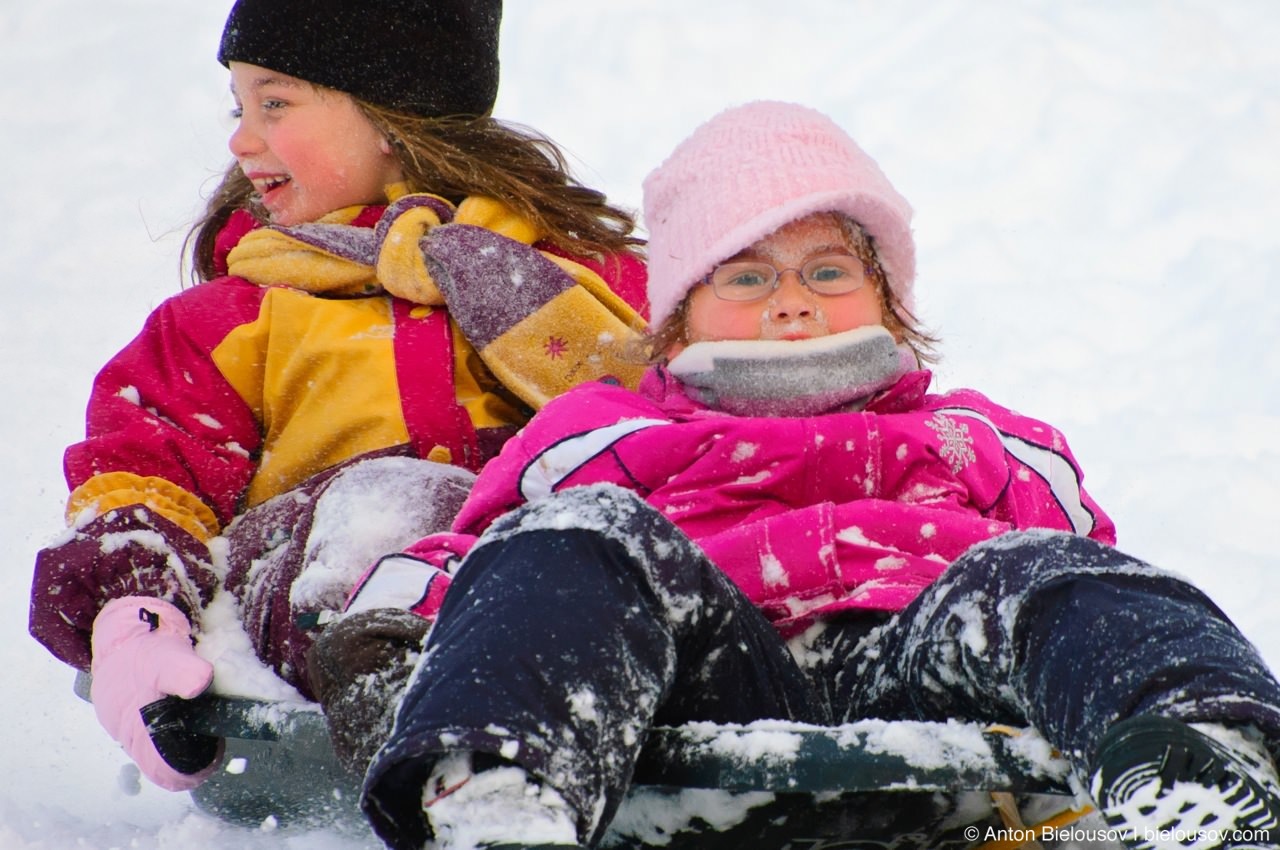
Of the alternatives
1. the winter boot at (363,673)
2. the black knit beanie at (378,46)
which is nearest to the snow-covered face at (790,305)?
the winter boot at (363,673)

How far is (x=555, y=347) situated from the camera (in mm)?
2607

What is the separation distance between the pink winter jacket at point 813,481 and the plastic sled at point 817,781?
0.28 metres

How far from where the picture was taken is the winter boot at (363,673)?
1545mm

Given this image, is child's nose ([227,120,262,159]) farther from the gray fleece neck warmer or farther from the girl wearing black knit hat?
the gray fleece neck warmer

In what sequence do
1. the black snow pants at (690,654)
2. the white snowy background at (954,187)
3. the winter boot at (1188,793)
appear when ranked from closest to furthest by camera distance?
the winter boot at (1188,793) → the black snow pants at (690,654) → the white snowy background at (954,187)

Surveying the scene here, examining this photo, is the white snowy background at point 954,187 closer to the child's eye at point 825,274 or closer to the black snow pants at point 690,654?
the child's eye at point 825,274

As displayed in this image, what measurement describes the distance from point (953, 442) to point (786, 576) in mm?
360

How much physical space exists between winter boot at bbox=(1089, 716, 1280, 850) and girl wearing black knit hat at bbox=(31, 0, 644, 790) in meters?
1.21

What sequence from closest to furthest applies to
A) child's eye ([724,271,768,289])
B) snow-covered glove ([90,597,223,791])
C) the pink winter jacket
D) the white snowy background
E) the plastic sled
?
1. the plastic sled
2. the pink winter jacket
3. snow-covered glove ([90,597,223,791])
4. child's eye ([724,271,768,289])
5. the white snowy background

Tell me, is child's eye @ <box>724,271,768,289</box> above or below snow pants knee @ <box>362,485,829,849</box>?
above

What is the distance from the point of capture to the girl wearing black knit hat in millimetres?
2123

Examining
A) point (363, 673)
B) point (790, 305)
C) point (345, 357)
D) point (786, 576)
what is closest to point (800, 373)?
point (790, 305)

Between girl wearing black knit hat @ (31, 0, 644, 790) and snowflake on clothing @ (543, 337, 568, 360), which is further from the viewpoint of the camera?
snowflake on clothing @ (543, 337, 568, 360)

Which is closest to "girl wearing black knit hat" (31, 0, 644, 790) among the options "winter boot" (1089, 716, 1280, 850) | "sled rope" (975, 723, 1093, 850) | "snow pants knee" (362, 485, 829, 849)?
"snow pants knee" (362, 485, 829, 849)
